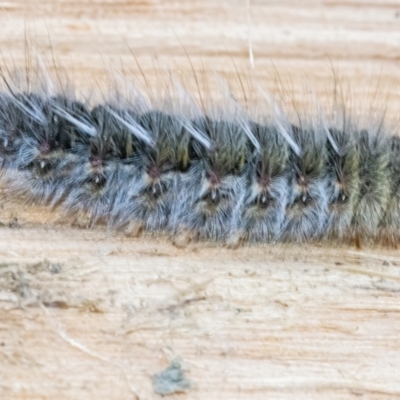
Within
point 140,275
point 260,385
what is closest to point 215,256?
point 140,275

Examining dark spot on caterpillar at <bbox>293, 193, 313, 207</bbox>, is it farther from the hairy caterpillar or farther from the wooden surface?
the wooden surface

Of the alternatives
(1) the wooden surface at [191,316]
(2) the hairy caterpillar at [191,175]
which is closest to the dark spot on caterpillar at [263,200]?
(2) the hairy caterpillar at [191,175]

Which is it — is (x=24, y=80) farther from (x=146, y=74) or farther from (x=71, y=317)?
(x=71, y=317)

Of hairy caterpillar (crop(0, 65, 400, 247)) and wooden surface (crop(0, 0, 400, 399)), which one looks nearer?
wooden surface (crop(0, 0, 400, 399))

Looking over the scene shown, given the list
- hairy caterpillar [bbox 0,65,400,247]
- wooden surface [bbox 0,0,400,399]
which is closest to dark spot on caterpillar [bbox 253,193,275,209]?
hairy caterpillar [bbox 0,65,400,247]

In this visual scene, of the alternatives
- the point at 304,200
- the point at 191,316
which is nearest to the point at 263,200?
the point at 304,200

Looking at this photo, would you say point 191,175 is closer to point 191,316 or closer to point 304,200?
point 304,200

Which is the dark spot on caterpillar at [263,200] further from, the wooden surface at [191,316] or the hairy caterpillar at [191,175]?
the wooden surface at [191,316]

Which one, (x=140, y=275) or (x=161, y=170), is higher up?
(x=161, y=170)
